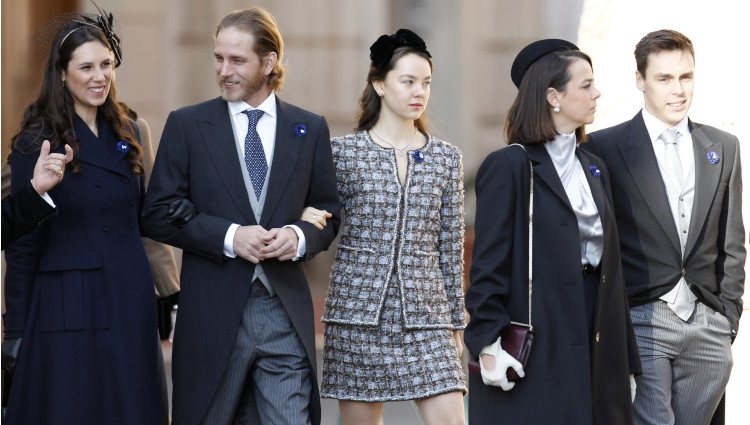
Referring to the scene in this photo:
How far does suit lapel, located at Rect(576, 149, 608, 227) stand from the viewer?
487 centimetres

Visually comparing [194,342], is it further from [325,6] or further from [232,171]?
[325,6]

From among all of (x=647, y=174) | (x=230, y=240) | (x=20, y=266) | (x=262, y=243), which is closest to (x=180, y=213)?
(x=230, y=240)

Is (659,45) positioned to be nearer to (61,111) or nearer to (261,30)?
(261,30)

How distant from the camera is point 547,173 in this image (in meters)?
4.82

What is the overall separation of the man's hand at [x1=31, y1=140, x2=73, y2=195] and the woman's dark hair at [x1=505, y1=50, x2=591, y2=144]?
5.13 ft

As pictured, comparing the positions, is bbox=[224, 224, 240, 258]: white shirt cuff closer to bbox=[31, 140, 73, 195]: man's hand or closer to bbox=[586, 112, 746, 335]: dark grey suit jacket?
bbox=[31, 140, 73, 195]: man's hand

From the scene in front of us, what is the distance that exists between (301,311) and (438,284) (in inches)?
31.0

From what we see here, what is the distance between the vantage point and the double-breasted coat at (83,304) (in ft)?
16.6

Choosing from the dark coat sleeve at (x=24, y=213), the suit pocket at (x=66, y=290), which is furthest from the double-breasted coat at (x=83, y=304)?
the dark coat sleeve at (x=24, y=213)

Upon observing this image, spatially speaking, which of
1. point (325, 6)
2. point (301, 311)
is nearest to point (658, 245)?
point (301, 311)

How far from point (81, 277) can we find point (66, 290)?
2.7 inches

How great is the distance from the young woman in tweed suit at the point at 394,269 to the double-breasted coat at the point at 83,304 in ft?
2.62

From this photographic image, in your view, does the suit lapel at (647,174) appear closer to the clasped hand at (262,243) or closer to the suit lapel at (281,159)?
the suit lapel at (281,159)

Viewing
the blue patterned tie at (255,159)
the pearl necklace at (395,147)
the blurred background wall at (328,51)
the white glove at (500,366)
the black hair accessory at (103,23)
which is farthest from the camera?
the blurred background wall at (328,51)
